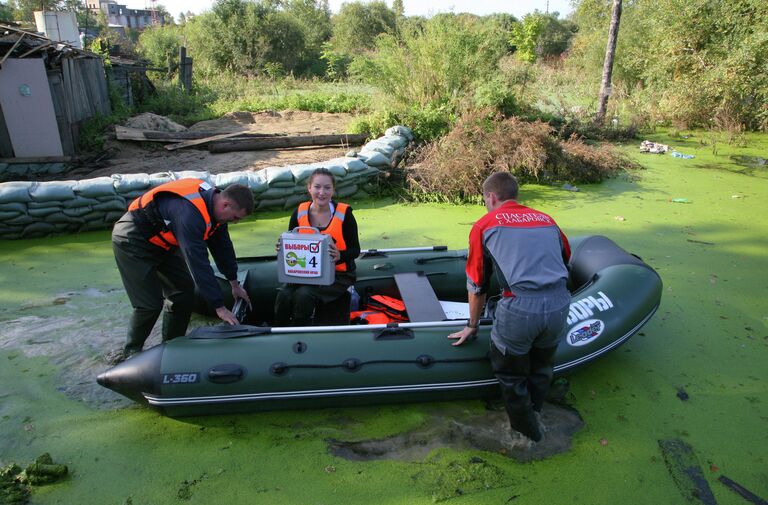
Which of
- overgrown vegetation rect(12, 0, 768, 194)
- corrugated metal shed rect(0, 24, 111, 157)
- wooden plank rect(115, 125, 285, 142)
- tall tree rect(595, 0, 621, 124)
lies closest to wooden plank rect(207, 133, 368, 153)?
overgrown vegetation rect(12, 0, 768, 194)

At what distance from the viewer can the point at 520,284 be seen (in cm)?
227

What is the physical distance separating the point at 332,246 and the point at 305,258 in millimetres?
177

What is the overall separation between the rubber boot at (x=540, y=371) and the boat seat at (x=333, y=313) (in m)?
1.23

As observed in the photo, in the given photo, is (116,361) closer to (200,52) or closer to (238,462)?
(238,462)

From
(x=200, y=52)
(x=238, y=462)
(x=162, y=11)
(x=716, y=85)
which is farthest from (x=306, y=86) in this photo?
(x=162, y=11)

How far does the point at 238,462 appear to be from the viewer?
8.47 feet

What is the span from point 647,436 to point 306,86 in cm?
1380

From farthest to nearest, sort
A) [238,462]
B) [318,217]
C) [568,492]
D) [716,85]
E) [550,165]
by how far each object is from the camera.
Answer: [716,85] < [550,165] < [318,217] < [238,462] < [568,492]

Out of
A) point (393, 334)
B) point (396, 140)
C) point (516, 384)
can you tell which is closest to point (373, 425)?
point (393, 334)

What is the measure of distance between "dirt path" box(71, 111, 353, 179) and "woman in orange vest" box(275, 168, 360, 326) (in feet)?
15.0

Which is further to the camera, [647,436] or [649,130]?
[649,130]

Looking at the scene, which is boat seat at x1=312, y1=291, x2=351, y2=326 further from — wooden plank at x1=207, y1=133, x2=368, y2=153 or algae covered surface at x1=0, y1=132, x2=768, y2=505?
wooden plank at x1=207, y1=133, x2=368, y2=153

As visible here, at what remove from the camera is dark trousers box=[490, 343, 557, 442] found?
2.44 meters

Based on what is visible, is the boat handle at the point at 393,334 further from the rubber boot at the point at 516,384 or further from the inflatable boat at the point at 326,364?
the rubber boot at the point at 516,384
